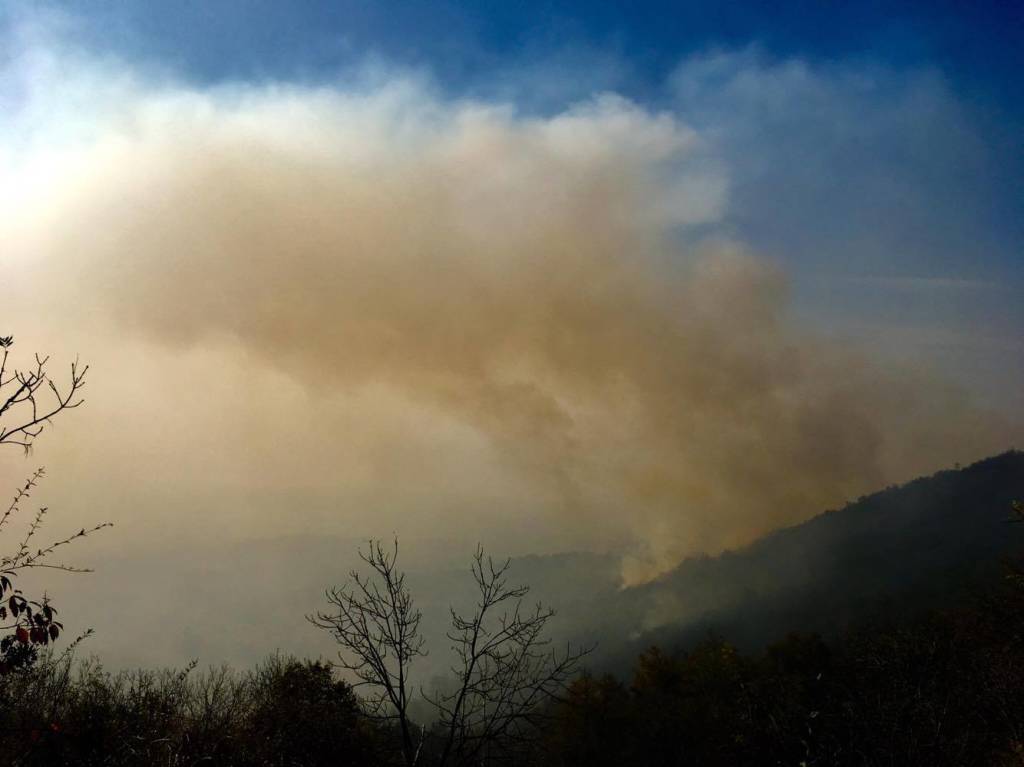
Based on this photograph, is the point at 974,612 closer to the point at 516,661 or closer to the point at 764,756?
the point at 764,756

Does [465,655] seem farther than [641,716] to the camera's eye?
No

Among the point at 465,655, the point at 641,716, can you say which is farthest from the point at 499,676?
the point at 641,716

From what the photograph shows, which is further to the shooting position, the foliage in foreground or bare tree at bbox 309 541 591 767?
the foliage in foreground

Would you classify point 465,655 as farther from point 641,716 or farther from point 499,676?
point 641,716

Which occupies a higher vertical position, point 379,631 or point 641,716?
point 379,631

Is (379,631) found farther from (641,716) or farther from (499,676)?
(641,716)

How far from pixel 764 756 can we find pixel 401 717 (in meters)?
37.8

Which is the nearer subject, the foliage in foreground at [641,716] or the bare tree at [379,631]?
the bare tree at [379,631]

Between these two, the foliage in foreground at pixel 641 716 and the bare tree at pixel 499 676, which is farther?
the foliage in foreground at pixel 641 716

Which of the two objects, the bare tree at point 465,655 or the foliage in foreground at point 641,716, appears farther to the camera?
the foliage in foreground at point 641,716

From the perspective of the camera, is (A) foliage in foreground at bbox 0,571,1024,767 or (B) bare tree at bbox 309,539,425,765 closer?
(B) bare tree at bbox 309,539,425,765

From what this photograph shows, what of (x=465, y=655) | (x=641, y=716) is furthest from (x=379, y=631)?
(x=641, y=716)

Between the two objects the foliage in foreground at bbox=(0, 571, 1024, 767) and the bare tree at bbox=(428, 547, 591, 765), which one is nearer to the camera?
the bare tree at bbox=(428, 547, 591, 765)

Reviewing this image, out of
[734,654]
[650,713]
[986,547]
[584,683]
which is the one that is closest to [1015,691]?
[650,713]
